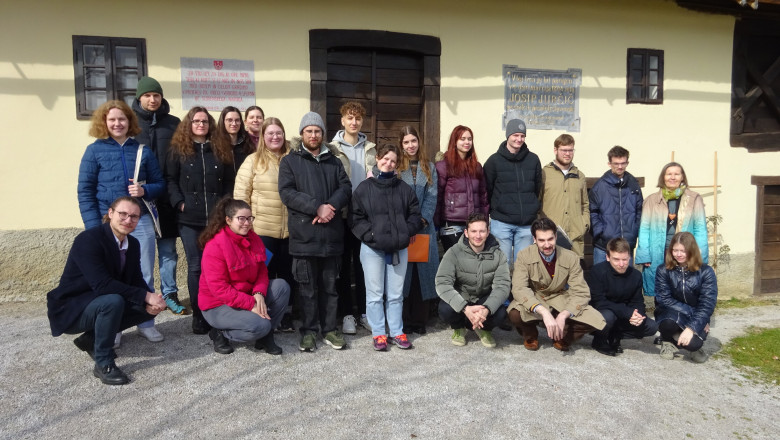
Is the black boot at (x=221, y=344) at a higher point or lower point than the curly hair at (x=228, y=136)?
lower

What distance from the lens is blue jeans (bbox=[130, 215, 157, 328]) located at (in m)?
4.06

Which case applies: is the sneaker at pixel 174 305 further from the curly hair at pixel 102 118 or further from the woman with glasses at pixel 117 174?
the curly hair at pixel 102 118

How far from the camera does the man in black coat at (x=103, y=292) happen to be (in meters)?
3.34

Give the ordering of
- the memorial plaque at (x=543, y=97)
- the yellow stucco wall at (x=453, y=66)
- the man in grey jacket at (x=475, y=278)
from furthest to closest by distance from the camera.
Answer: the memorial plaque at (x=543, y=97) → the yellow stucco wall at (x=453, y=66) → the man in grey jacket at (x=475, y=278)

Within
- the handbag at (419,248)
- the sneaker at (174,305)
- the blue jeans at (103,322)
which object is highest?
the handbag at (419,248)

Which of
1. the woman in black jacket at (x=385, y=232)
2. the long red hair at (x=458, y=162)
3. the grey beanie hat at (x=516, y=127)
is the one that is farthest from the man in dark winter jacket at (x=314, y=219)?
the grey beanie hat at (x=516, y=127)

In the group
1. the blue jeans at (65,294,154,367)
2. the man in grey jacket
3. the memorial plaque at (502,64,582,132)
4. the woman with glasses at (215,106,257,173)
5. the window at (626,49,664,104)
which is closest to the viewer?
the blue jeans at (65,294,154,367)

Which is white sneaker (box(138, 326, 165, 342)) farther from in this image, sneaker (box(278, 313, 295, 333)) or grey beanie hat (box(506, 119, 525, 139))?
grey beanie hat (box(506, 119, 525, 139))

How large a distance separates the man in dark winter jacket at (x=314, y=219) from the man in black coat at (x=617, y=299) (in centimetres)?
195

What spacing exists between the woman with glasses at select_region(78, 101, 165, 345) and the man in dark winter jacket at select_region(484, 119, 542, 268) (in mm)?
2687

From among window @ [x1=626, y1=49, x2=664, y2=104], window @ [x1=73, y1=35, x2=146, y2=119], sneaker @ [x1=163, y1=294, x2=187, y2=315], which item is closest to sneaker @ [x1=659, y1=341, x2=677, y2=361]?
window @ [x1=626, y1=49, x2=664, y2=104]

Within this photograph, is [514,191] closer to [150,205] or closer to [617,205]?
[617,205]

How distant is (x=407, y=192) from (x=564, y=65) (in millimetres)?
3181

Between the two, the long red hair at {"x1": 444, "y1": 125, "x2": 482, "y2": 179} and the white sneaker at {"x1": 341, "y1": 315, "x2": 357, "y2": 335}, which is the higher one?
the long red hair at {"x1": 444, "y1": 125, "x2": 482, "y2": 179}
